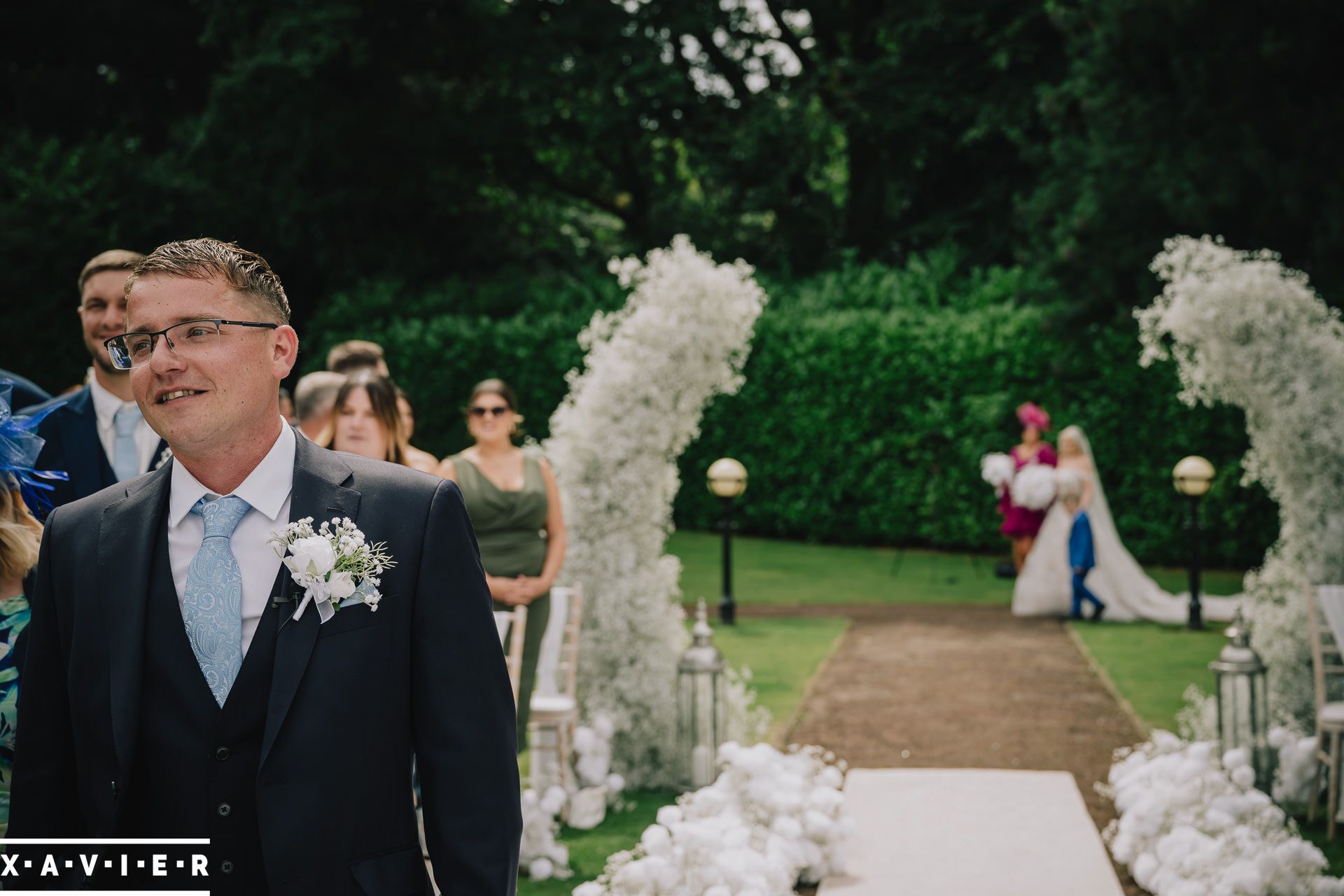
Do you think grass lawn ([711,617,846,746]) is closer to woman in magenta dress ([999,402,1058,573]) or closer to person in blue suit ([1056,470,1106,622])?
person in blue suit ([1056,470,1106,622])

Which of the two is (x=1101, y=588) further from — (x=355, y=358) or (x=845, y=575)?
(x=355, y=358)

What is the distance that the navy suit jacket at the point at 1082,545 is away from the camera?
42.5 feet

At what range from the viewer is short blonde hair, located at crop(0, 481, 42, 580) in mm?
3139

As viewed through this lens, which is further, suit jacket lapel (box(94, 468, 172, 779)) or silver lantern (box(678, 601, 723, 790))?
silver lantern (box(678, 601, 723, 790))

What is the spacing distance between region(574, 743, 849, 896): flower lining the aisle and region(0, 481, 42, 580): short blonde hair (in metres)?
2.18

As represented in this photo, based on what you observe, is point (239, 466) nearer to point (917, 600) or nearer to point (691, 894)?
point (691, 894)

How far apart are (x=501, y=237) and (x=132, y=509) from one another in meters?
23.9

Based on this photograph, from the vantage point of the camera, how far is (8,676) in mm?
3068

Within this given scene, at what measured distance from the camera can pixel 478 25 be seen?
2398 cm

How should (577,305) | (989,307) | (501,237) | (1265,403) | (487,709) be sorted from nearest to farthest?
(487,709) → (1265,403) → (989,307) → (577,305) → (501,237)

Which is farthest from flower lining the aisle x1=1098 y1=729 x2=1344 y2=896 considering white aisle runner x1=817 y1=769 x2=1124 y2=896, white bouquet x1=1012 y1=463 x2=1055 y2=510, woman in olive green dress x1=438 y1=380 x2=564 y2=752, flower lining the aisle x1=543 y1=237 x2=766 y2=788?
white bouquet x1=1012 y1=463 x2=1055 y2=510

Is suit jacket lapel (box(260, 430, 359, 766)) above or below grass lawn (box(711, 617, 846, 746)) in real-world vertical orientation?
above

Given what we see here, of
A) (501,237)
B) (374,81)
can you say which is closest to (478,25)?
(374,81)

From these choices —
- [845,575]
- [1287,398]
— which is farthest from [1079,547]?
[1287,398]
